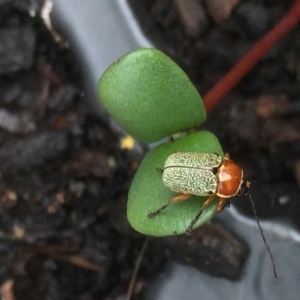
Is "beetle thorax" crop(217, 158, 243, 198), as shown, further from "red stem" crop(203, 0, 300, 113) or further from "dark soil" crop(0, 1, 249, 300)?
"dark soil" crop(0, 1, 249, 300)

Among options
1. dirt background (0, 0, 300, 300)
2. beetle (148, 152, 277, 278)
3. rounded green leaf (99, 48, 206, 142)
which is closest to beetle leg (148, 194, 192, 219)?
beetle (148, 152, 277, 278)

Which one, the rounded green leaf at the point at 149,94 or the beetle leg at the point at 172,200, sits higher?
the rounded green leaf at the point at 149,94

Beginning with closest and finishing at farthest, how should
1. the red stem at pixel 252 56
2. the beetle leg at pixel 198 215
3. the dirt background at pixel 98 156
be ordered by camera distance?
1. the beetle leg at pixel 198 215
2. the red stem at pixel 252 56
3. the dirt background at pixel 98 156

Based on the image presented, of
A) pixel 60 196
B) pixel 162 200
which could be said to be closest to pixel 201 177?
pixel 162 200

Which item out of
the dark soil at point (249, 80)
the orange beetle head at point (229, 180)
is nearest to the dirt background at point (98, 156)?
the dark soil at point (249, 80)

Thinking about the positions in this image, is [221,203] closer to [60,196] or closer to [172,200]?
[172,200]

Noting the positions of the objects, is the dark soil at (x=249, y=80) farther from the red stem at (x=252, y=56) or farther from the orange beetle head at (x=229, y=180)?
the orange beetle head at (x=229, y=180)
